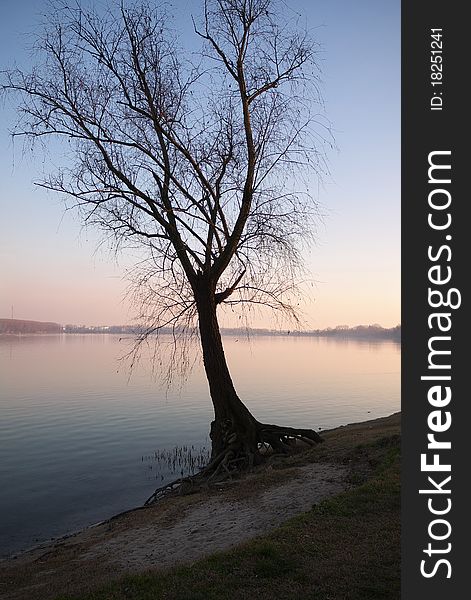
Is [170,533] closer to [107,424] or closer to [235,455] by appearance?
[235,455]

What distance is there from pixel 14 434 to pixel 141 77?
49.2 feet

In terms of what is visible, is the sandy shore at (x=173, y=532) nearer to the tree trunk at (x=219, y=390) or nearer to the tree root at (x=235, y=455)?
the tree root at (x=235, y=455)

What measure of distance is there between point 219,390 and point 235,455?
63.9 inches

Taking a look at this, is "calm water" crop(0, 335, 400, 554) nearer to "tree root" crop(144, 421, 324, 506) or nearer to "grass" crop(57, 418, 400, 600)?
"tree root" crop(144, 421, 324, 506)

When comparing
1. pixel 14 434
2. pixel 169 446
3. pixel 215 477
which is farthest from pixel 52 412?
pixel 215 477

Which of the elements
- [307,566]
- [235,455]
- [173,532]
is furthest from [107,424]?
[307,566]

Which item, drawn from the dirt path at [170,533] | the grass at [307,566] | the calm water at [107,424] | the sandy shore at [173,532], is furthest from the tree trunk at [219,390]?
the grass at [307,566]

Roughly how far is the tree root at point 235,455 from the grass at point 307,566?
5.22m

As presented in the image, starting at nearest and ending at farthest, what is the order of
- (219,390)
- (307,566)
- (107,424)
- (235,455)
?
(307,566), (235,455), (219,390), (107,424)

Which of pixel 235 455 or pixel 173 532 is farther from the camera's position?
pixel 235 455

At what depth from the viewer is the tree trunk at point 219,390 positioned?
14398mm

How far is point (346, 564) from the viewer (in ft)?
20.5

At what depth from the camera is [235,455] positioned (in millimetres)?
14094

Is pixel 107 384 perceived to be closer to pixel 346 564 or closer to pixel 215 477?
pixel 215 477
